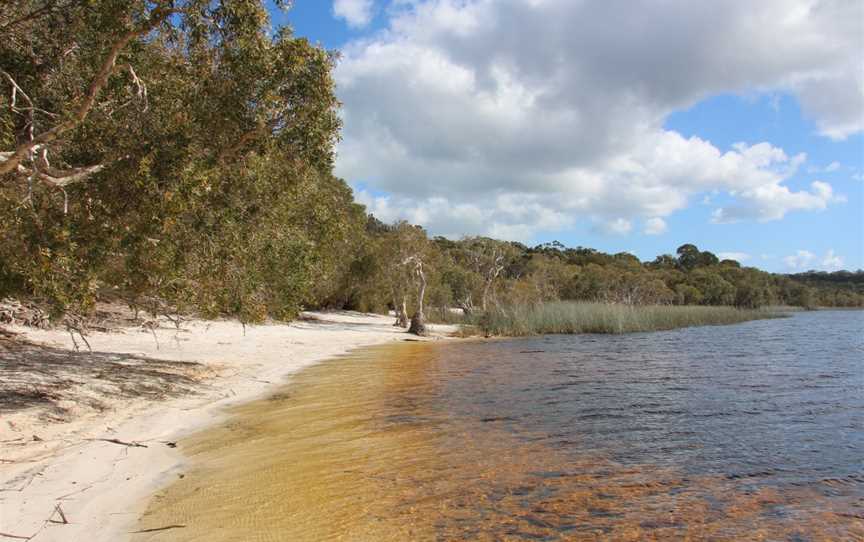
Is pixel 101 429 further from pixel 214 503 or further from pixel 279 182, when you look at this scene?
pixel 279 182

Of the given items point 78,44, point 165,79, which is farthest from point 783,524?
point 78,44

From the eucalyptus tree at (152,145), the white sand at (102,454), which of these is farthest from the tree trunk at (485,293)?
the eucalyptus tree at (152,145)

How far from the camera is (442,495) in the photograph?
17.9 ft

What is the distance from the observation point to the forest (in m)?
7.08

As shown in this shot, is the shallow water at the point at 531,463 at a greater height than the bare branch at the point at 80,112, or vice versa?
the bare branch at the point at 80,112

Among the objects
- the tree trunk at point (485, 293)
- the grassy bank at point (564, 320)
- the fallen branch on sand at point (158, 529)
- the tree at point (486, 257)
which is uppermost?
the tree at point (486, 257)

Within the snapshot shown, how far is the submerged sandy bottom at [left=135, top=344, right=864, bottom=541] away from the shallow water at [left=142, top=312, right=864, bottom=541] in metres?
0.02

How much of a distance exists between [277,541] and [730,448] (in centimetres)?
581

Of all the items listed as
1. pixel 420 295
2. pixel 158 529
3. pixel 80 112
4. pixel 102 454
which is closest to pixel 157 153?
pixel 80 112

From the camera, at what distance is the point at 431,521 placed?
4.82 metres

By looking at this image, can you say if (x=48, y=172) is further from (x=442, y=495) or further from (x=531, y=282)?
(x=531, y=282)

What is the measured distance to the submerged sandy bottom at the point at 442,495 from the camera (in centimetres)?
462

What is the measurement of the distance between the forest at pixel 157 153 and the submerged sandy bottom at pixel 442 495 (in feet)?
9.41

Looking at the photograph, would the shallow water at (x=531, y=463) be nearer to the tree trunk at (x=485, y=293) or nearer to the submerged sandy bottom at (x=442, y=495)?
the submerged sandy bottom at (x=442, y=495)
